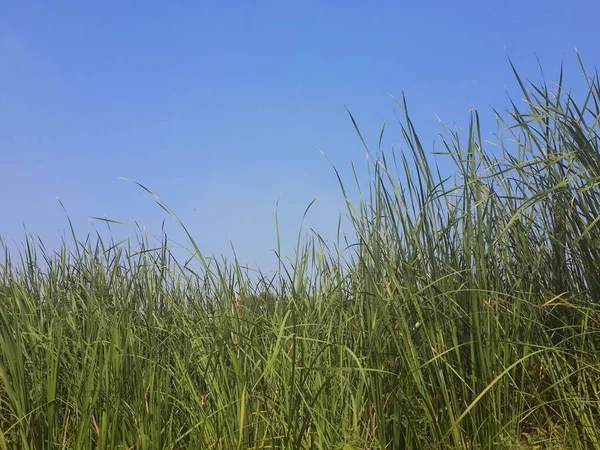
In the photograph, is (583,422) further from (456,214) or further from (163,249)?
(163,249)

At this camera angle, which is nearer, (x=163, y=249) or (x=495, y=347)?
(x=495, y=347)

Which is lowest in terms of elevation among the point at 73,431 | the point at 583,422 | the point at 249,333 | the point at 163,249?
the point at 583,422

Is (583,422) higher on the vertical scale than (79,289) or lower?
lower

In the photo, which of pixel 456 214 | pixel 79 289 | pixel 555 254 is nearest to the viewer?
pixel 456 214

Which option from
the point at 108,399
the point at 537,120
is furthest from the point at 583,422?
the point at 108,399

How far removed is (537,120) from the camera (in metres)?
2.39

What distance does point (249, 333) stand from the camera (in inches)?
93.4

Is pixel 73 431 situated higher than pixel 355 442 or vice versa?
pixel 73 431

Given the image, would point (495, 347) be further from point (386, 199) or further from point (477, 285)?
point (386, 199)

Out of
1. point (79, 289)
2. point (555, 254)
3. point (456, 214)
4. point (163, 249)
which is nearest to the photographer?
point (456, 214)

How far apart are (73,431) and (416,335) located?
1345 mm

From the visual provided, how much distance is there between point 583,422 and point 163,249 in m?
1.83

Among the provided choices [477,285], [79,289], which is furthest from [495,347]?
[79,289]

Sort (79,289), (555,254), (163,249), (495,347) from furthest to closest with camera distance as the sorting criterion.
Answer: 1. (79,289)
2. (163,249)
3. (555,254)
4. (495,347)
